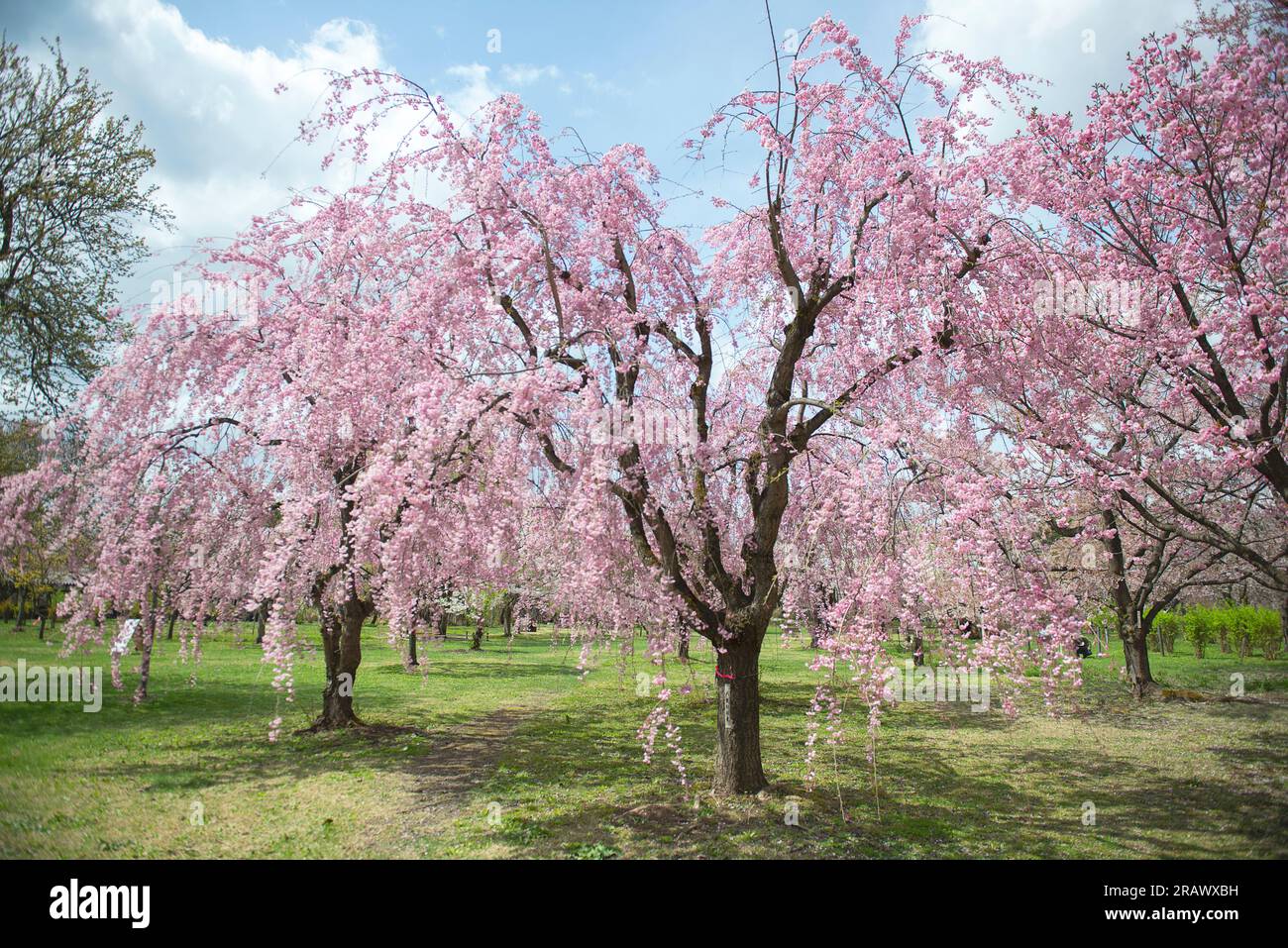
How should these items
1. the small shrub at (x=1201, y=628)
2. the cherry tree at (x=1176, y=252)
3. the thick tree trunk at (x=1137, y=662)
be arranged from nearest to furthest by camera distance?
the cherry tree at (x=1176, y=252) < the thick tree trunk at (x=1137, y=662) < the small shrub at (x=1201, y=628)

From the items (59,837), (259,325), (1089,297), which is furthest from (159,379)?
(1089,297)

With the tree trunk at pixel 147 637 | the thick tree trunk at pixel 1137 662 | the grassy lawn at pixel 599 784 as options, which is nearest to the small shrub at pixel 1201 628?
the grassy lawn at pixel 599 784

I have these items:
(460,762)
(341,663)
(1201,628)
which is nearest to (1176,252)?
(460,762)

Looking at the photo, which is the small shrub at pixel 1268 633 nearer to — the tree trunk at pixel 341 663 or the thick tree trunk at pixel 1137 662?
the thick tree trunk at pixel 1137 662

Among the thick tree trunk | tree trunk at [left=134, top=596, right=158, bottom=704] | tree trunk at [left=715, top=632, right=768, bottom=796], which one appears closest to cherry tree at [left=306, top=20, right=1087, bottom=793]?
tree trunk at [left=715, top=632, right=768, bottom=796]

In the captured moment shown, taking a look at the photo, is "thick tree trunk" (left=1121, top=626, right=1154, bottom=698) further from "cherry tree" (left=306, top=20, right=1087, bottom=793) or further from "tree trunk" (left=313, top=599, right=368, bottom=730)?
"tree trunk" (left=313, top=599, right=368, bottom=730)

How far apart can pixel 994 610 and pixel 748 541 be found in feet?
9.17

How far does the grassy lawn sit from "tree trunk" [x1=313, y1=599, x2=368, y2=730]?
0.53 metres

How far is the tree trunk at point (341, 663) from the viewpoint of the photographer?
11188 mm

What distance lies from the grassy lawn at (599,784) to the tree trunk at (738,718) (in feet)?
0.99

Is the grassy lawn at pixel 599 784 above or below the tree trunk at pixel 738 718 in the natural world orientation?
below
